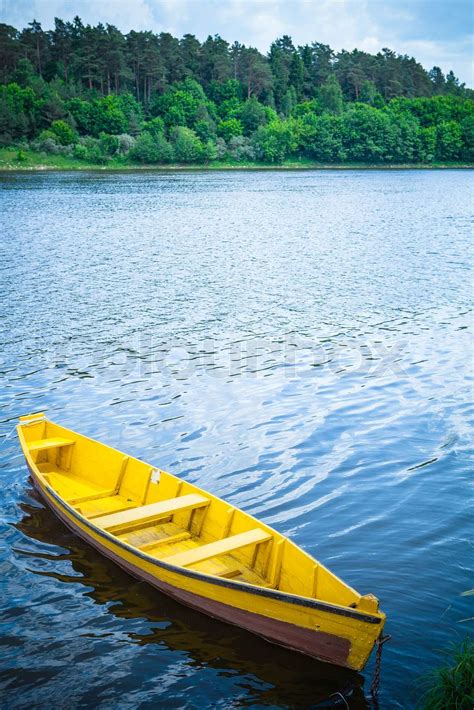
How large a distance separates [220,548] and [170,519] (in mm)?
2023

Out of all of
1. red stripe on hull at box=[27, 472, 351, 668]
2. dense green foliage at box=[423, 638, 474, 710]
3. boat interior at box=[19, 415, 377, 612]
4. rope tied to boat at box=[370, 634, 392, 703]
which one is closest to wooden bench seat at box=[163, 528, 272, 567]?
boat interior at box=[19, 415, 377, 612]

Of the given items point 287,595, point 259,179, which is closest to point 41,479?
point 287,595

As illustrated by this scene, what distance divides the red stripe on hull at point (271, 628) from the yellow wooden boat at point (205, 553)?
0.6 inches

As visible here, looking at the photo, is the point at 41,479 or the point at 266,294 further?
the point at 266,294

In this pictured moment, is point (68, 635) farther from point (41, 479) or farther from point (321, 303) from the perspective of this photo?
point (321, 303)

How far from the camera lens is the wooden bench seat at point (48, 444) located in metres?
13.7

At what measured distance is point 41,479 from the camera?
12414 mm

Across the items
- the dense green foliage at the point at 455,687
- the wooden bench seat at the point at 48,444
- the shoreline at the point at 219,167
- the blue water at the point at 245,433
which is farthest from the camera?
the shoreline at the point at 219,167

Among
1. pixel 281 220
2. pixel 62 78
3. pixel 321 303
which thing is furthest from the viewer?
pixel 62 78

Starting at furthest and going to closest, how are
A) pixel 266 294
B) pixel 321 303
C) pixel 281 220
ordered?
pixel 281 220 → pixel 266 294 → pixel 321 303

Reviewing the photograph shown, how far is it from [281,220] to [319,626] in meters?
53.8

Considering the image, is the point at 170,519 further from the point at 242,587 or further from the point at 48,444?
the point at 48,444

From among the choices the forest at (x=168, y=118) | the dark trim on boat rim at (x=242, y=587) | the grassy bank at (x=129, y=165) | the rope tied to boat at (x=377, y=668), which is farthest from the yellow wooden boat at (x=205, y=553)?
the forest at (x=168, y=118)

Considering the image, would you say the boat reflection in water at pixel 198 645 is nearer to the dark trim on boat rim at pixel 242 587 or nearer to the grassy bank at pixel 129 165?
the dark trim on boat rim at pixel 242 587
